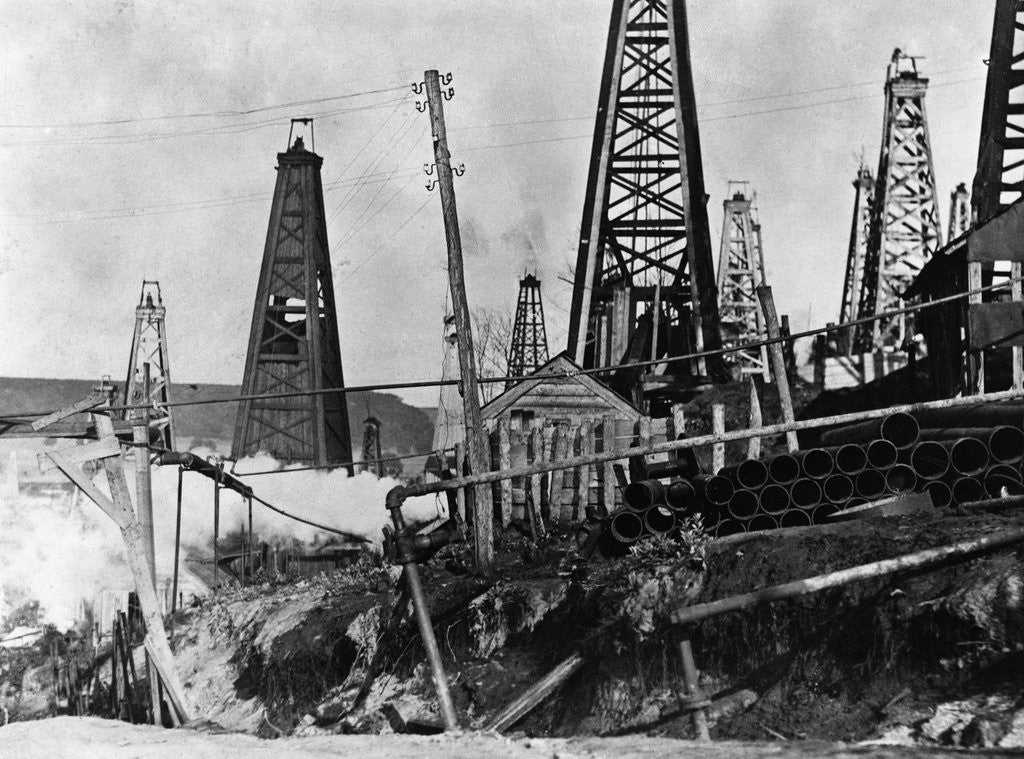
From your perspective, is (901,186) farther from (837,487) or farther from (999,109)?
(837,487)

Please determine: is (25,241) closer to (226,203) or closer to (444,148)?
(226,203)

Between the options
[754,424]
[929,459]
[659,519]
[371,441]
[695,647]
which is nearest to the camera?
[695,647]

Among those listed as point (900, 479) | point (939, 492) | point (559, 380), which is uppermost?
point (559, 380)

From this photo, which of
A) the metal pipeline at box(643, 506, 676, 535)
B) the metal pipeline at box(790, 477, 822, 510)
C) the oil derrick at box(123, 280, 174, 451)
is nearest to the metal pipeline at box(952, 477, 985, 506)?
the metal pipeline at box(790, 477, 822, 510)

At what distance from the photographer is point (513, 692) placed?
26.5ft

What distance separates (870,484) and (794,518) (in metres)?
0.75

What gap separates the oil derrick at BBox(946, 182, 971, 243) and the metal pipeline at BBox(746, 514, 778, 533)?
26.4 meters

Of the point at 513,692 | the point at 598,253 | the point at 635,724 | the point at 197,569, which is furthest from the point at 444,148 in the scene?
the point at 197,569

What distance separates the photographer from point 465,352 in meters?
11.2

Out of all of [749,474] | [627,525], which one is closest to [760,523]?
[749,474]

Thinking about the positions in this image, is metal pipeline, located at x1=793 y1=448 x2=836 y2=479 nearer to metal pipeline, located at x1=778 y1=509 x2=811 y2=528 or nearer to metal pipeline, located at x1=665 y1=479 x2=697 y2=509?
metal pipeline, located at x1=778 y1=509 x2=811 y2=528

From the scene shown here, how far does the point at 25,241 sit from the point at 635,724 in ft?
85.6

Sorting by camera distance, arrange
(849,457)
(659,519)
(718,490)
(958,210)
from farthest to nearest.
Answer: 1. (958,210)
2. (659,519)
3. (718,490)
4. (849,457)

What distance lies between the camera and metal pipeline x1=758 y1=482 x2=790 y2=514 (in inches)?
359
